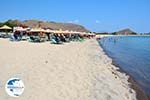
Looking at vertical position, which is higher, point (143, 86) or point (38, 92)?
point (38, 92)

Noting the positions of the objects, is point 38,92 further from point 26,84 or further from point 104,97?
point 104,97

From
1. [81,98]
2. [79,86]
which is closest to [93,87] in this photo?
[79,86]

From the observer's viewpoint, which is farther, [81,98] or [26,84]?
[26,84]

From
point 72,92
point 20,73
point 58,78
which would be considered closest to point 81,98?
point 72,92

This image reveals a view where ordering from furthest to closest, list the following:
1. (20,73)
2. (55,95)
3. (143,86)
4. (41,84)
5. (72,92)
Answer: (143,86) → (20,73) → (41,84) → (72,92) → (55,95)

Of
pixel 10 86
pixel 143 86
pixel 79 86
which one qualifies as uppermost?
pixel 10 86

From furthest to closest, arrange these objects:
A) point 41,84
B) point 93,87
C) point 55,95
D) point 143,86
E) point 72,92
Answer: point 143,86
point 93,87
point 41,84
point 72,92
point 55,95

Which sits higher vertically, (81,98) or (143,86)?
(81,98)

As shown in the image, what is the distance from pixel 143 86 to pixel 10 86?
8002 millimetres

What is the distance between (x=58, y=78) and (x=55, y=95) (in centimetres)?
239

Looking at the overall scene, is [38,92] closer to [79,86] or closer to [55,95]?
[55,95]

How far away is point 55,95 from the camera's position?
732cm

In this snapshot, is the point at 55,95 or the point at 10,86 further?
the point at 55,95

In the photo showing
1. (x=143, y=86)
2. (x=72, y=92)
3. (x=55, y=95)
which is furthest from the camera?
(x=143, y=86)
